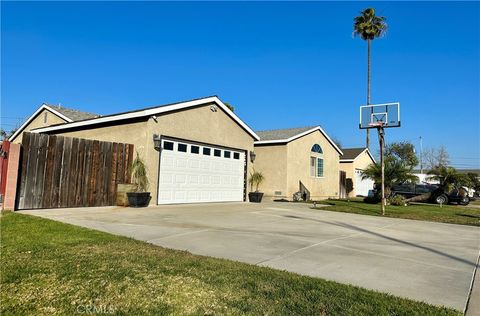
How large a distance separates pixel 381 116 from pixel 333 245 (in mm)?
10574

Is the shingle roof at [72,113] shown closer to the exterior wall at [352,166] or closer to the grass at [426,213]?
the grass at [426,213]

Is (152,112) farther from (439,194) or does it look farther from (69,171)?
(439,194)

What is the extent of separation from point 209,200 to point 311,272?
11.0m

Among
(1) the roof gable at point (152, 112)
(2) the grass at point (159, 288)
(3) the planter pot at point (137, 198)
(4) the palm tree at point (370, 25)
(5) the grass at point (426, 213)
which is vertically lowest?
(2) the grass at point (159, 288)

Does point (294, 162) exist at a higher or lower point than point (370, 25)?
lower

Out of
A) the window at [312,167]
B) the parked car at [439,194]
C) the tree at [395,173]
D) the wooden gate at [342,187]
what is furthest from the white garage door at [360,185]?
the tree at [395,173]

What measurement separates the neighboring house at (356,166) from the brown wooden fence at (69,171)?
22219mm

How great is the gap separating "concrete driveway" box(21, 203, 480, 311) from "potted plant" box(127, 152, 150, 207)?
1.28 metres

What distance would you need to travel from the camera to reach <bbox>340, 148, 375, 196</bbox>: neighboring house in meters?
29.9

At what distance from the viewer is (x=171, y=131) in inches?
533

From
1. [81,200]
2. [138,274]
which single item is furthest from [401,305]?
[81,200]

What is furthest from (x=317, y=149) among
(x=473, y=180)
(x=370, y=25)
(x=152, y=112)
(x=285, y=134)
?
(x=370, y=25)

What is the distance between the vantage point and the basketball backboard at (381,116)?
1483 centimetres

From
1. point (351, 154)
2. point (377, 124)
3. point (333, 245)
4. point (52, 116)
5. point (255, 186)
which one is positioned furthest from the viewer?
point (351, 154)
